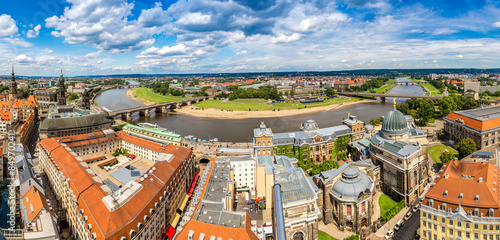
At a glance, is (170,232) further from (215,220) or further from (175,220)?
(215,220)

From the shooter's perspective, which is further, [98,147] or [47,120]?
[47,120]

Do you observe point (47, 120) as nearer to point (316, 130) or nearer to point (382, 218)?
point (316, 130)

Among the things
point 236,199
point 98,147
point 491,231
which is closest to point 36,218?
point 236,199

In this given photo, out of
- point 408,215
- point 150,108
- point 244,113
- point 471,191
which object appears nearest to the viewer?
point 471,191

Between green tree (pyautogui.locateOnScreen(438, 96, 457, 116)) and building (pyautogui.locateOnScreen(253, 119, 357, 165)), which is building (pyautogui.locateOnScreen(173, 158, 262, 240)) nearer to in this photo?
building (pyautogui.locateOnScreen(253, 119, 357, 165))

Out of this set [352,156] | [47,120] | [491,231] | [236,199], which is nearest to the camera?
[491,231]

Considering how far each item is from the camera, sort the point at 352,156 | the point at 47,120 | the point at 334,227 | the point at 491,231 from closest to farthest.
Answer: the point at 491,231
the point at 334,227
the point at 352,156
the point at 47,120

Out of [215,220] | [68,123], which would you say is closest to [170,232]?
[215,220]
